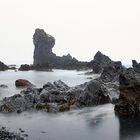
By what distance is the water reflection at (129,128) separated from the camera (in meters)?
44.9

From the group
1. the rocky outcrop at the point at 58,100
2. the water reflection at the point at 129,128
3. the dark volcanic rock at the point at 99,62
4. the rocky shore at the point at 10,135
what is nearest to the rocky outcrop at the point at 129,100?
the water reflection at the point at 129,128

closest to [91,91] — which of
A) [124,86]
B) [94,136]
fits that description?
[124,86]

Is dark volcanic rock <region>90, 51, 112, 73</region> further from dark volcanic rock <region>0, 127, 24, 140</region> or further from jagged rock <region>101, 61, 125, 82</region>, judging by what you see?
dark volcanic rock <region>0, 127, 24, 140</region>

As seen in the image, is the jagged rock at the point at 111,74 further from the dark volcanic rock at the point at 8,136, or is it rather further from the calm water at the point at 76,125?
the dark volcanic rock at the point at 8,136

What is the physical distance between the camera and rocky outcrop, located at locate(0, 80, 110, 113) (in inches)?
2596

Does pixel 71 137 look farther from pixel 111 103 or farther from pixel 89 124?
pixel 111 103

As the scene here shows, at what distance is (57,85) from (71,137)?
39.1m

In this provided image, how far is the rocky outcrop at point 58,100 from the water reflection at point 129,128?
47.6 feet

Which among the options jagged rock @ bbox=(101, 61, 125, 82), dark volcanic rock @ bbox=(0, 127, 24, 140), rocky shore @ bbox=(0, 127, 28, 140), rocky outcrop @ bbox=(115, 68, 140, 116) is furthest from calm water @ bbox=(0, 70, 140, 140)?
jagged rock @ bbox=(101, 61, 125, 82)

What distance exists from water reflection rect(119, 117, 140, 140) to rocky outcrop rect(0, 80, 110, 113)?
14.5m

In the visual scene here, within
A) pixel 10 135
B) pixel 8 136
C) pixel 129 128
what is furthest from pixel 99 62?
pixel 8 136

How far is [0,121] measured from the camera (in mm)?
55750

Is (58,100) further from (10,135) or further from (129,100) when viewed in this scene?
(10,135)

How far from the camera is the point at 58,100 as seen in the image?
69.9 m
